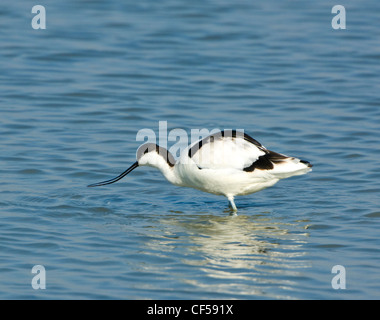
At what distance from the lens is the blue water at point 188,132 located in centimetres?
710

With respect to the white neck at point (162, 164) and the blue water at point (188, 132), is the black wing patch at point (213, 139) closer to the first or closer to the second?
the white neck at point (162, 164)

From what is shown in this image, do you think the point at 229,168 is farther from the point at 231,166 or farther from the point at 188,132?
the point at 188,132

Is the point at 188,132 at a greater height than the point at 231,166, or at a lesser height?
greater

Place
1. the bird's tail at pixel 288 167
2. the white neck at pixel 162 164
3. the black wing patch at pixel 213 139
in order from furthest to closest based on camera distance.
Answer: the white neck at pixel 162 164 < the black wing patch at pixel 213 139 < the bird's tail at pixel 288 167

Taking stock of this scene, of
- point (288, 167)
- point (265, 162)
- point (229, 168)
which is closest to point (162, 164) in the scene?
point (229, 168)

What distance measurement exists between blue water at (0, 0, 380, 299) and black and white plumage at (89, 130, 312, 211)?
1.25 feet

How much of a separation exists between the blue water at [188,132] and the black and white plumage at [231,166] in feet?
1.25

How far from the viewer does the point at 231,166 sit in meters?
8.65

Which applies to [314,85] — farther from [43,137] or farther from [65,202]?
[65,202]

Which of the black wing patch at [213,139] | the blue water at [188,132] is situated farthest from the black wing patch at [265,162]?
the blue water at [188,132]

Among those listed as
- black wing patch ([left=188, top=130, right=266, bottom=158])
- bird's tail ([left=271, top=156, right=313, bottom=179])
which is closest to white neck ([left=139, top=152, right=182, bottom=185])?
black wing patch ([left=188, top=130, right=266, bottom=158])

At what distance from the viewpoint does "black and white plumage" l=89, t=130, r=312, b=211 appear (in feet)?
28.3

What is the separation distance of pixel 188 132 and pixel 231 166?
304 centimetres

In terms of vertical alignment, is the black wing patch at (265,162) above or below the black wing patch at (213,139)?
below
